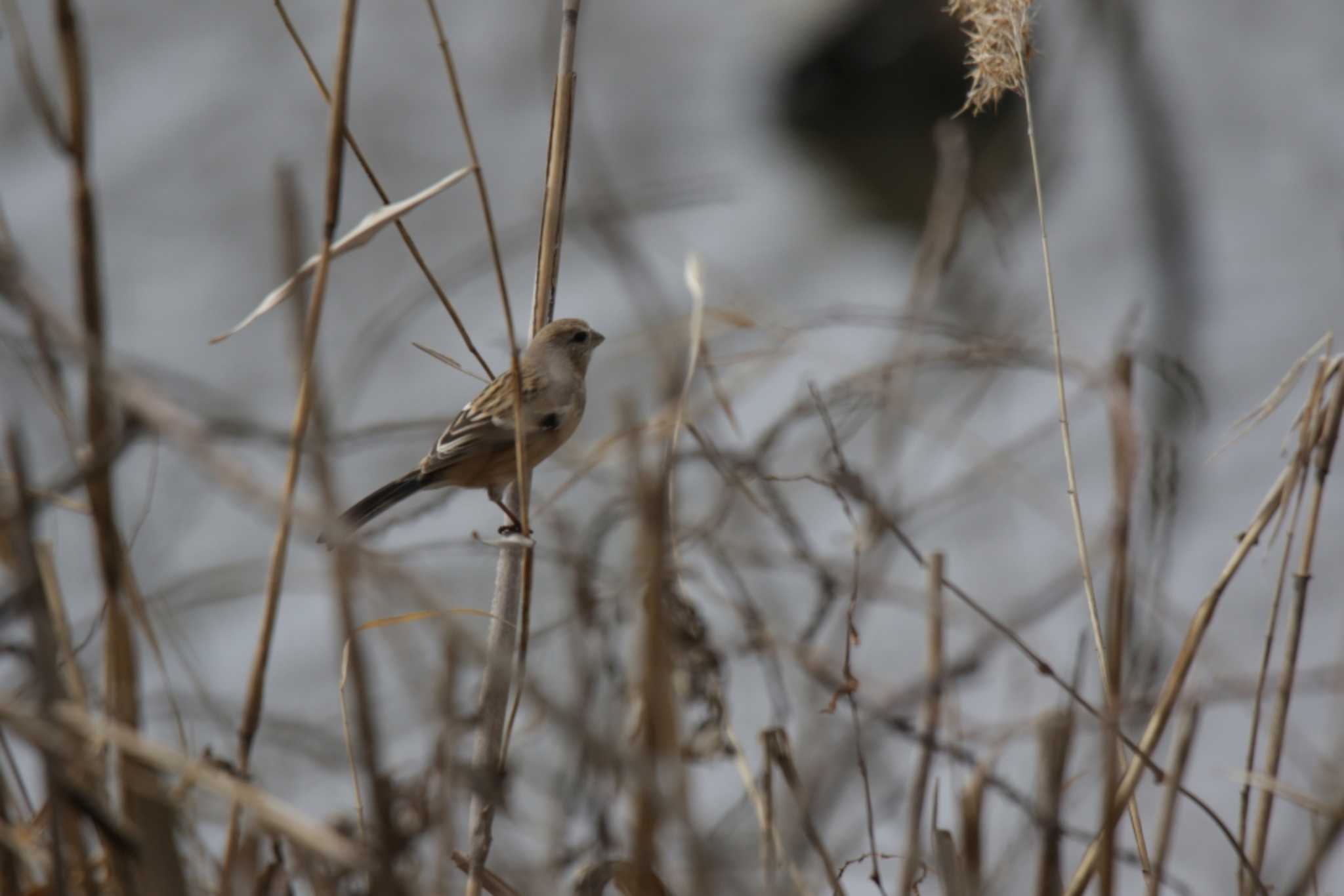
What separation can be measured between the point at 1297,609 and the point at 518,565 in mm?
1192

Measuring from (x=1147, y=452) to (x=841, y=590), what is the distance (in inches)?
20.5

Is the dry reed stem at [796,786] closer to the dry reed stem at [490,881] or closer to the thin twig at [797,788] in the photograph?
the thin twig at [797,788]

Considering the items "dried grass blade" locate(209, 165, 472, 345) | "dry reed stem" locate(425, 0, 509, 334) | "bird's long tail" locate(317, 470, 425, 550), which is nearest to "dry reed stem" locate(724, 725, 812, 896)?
"dry reed stem" locate(425, 0, 509, 334)

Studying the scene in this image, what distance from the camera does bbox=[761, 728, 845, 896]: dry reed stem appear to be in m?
1.49

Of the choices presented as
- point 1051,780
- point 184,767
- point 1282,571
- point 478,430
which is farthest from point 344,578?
point 478,430

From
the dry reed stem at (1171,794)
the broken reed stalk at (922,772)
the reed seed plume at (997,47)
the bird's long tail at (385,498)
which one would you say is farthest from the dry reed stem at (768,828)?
the bird's long tail at (385,498)

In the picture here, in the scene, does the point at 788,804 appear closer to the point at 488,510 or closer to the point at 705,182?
the point at 705,182

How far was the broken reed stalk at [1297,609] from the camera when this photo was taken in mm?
1814

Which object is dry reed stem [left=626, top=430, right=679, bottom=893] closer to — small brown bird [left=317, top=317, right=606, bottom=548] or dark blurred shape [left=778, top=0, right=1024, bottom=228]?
small brown bird [left=317, top=317, right=606, bottom=548]

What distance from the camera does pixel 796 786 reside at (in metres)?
1.65

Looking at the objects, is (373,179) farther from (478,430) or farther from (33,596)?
(478,430)

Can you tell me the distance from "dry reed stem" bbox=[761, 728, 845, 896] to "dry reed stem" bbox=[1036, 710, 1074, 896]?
0.82 feet

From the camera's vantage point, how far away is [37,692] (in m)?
1.26

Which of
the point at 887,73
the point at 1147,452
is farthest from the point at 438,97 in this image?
the point at 1147,452
